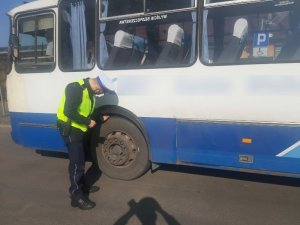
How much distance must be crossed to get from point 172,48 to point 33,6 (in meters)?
2.59

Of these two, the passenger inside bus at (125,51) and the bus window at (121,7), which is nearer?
the bus window at (121,7)

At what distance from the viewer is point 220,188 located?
5.14 metres

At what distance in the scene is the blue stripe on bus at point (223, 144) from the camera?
14.2ft

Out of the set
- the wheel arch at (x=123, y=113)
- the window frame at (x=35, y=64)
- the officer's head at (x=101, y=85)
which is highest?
the window frame at (x=35, y=64)

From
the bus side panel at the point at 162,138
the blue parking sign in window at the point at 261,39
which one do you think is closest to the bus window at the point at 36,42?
the bus side panel at the point at 162,138

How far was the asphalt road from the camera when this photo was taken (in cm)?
426

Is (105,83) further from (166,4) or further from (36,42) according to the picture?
(36,42)

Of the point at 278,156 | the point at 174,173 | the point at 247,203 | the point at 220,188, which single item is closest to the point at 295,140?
the point at 278,156

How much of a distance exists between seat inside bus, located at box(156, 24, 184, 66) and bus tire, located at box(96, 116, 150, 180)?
3.58 feet

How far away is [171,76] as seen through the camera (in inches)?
191

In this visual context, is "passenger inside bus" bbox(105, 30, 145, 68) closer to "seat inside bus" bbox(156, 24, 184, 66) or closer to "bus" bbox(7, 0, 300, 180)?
"bus" bbox(7, 0, 300, 180)

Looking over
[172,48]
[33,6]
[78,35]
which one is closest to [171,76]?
[172,48]

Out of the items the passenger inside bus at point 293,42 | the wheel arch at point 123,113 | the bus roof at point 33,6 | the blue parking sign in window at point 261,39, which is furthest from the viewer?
the bus roof at point 33,6

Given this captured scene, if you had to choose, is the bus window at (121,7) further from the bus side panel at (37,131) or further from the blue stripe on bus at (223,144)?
the bus side panel at (37,131)
